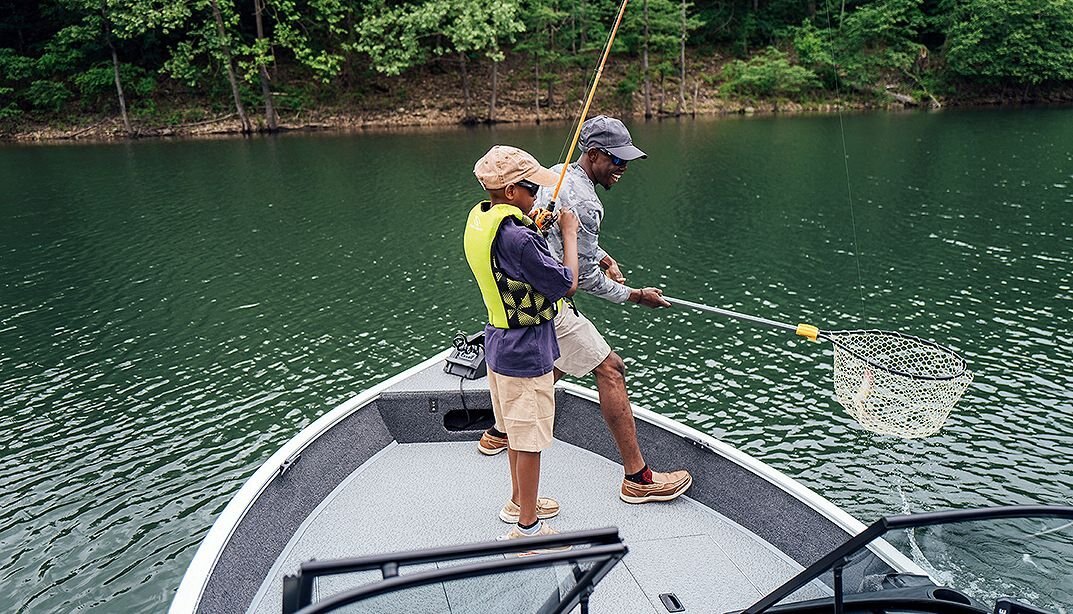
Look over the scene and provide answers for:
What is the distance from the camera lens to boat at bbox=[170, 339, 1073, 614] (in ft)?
8.49

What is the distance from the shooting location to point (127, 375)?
32.4ft

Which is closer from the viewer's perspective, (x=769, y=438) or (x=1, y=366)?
(x=769, y=438)

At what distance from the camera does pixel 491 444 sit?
18.0 ft

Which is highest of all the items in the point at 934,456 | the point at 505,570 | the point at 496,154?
the point at 496,154

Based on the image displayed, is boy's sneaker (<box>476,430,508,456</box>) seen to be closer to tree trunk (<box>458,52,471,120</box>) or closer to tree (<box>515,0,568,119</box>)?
tree trunk (<box>458,52,471,120</box>)

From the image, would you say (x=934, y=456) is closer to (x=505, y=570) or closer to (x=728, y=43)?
(x=505, y=570)

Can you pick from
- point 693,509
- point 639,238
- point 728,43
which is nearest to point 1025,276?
point 639,238

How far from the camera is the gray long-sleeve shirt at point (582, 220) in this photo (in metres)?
4.32

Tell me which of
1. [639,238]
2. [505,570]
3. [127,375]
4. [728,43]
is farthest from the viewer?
[728,43]

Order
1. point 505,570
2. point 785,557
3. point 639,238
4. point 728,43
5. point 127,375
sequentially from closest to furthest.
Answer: point 505,570 → point 785,557 → point 127,375 → point 639,238 → point 728,43

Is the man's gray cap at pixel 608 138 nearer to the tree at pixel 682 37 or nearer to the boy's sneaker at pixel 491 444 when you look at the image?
the boy's sneaker at pixel 491 444

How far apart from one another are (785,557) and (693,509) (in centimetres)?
63

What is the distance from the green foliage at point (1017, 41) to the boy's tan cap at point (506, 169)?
43845 mm

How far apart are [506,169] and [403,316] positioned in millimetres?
8599
